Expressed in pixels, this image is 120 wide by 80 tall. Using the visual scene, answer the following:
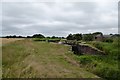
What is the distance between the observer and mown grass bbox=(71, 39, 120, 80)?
18.8 meters

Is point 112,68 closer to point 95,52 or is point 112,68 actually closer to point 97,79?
point 97,79

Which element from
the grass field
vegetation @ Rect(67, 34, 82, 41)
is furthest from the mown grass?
vegetation @ Rect(67, 34, 82, 41)

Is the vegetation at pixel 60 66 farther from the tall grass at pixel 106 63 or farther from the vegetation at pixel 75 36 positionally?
the vegetation at pixel 75 36

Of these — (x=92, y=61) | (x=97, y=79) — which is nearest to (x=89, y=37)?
(x=92, y=61)

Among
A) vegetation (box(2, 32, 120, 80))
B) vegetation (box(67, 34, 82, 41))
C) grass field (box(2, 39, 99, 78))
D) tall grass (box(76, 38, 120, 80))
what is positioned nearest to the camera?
grass field (box(2, 39, 99, 78))

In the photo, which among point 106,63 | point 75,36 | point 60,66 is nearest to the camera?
point 60,66

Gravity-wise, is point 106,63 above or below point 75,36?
below

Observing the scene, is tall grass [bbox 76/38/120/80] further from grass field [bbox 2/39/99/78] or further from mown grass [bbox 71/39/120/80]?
grass field [bbox 2/39/99/78]

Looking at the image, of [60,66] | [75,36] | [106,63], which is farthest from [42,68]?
[75,36]

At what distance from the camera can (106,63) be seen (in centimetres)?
2198

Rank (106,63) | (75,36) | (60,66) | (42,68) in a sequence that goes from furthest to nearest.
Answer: (75,36)
(106,63)
(60,66)
(42,68)

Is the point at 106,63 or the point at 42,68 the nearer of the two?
the point at 42,68

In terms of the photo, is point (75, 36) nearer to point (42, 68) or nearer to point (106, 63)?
point (106, 63)

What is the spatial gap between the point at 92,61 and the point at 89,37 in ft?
93.8
